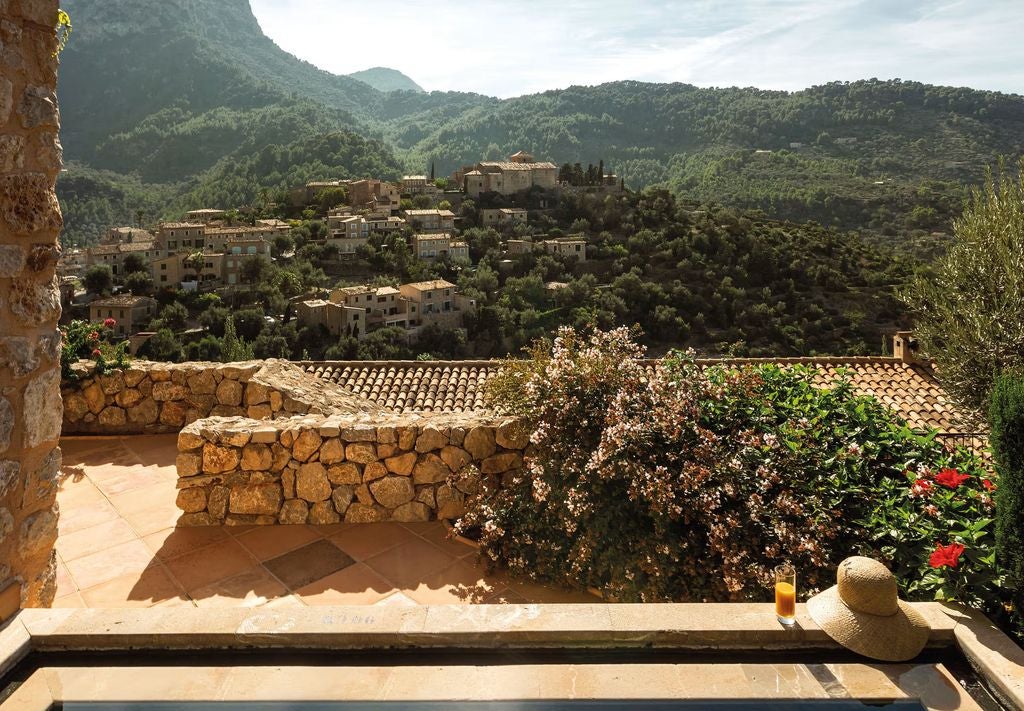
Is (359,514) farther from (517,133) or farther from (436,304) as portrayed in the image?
(517,133)

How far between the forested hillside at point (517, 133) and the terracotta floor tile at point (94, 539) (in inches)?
1522

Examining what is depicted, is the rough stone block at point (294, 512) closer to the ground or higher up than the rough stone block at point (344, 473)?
closer to the ground

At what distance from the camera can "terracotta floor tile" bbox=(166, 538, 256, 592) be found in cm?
306

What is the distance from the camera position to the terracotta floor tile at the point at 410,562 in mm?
3070

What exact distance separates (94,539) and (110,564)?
33 centimetres

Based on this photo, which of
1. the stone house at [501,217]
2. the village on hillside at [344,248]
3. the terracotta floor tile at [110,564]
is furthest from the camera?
the stone house at [501,217]

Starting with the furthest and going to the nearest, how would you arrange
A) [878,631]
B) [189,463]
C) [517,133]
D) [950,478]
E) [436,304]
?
[517,133] → [436,304] → [189,463] → [950,478] → [878,631]

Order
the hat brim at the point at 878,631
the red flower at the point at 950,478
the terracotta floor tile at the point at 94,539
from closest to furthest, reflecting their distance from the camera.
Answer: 1. the hat brim at the point at 878,631
2. the red flower at the point at 950,478
3. the terracotta floor tile at the point at 94,539

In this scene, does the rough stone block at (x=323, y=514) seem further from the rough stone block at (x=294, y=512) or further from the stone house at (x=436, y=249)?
the stone house at (x=436, y=249)

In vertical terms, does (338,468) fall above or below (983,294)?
below

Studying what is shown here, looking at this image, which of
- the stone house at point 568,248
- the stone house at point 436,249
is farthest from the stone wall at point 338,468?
the stone house at point 436,249

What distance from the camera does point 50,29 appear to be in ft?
7.42

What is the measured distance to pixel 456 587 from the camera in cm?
298

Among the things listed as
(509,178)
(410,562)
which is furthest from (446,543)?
(509,178)
